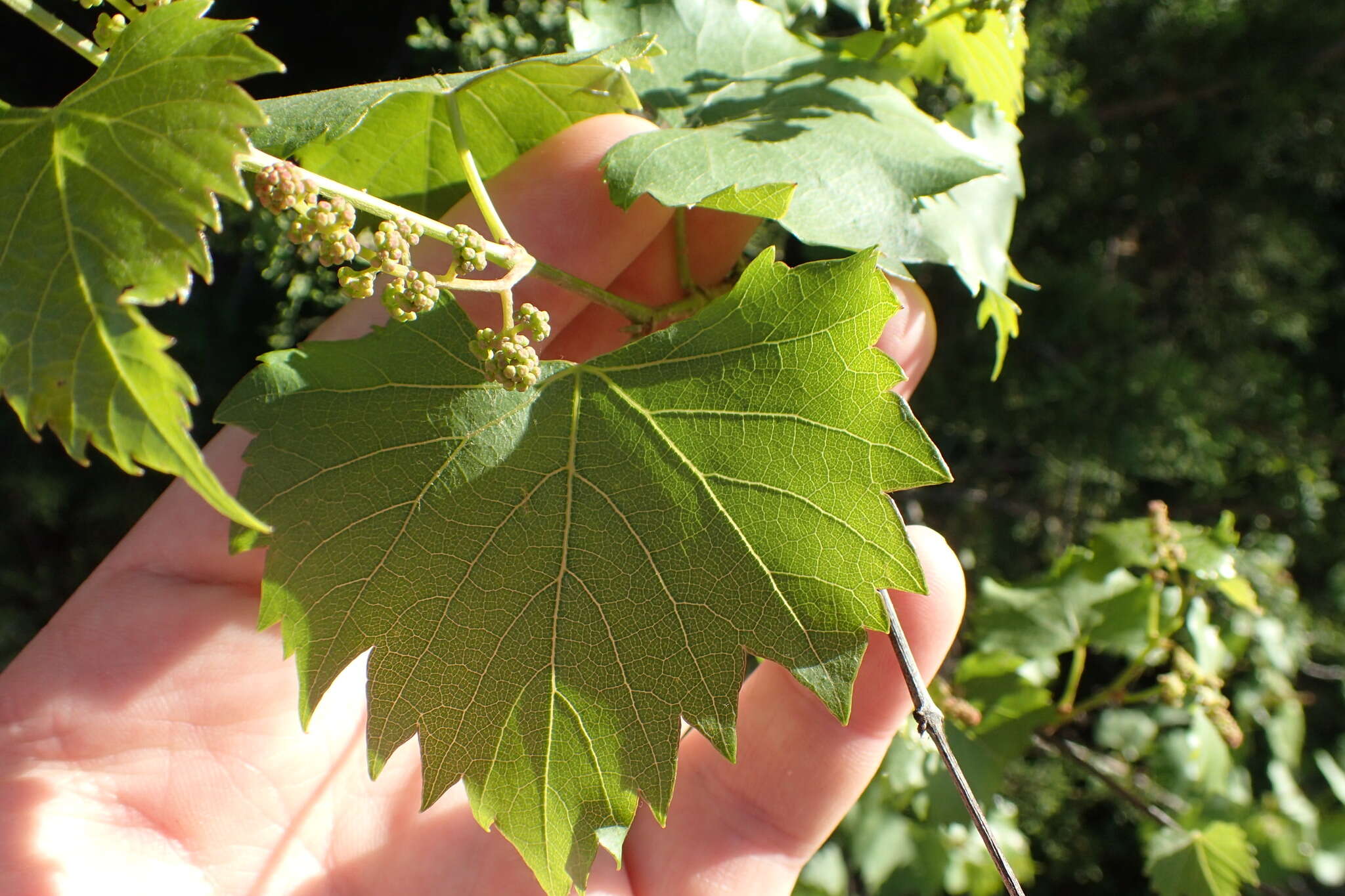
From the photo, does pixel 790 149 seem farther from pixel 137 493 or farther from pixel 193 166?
pixel 137 493

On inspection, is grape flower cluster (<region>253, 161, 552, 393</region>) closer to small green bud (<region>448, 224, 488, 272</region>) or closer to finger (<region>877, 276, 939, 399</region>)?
small green bud (<region>448, 224, 488, 272</region>)

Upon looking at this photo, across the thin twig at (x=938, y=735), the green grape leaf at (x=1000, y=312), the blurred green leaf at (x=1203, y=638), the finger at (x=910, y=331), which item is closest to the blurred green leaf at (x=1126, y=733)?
the blurred green leaf at (x=1203, y=638)

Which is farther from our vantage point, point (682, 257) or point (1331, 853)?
point (1331, 853)

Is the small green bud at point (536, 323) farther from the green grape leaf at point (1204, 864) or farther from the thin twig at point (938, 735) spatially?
the green grape leaf at point (1204, 864)

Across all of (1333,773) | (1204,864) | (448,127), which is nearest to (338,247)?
(448,127)

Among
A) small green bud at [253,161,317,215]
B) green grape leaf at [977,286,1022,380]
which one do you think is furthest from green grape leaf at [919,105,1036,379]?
small green bud at [253,161,317,215]

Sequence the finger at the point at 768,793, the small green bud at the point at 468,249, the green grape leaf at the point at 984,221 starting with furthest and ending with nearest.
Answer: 1. the finger at the point at 768,793
2. the green grape leaf at the point at 984,221
3. the small green bud at the point at 468,249

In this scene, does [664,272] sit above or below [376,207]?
below

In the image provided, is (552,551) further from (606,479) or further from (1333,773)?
(1333,773)
